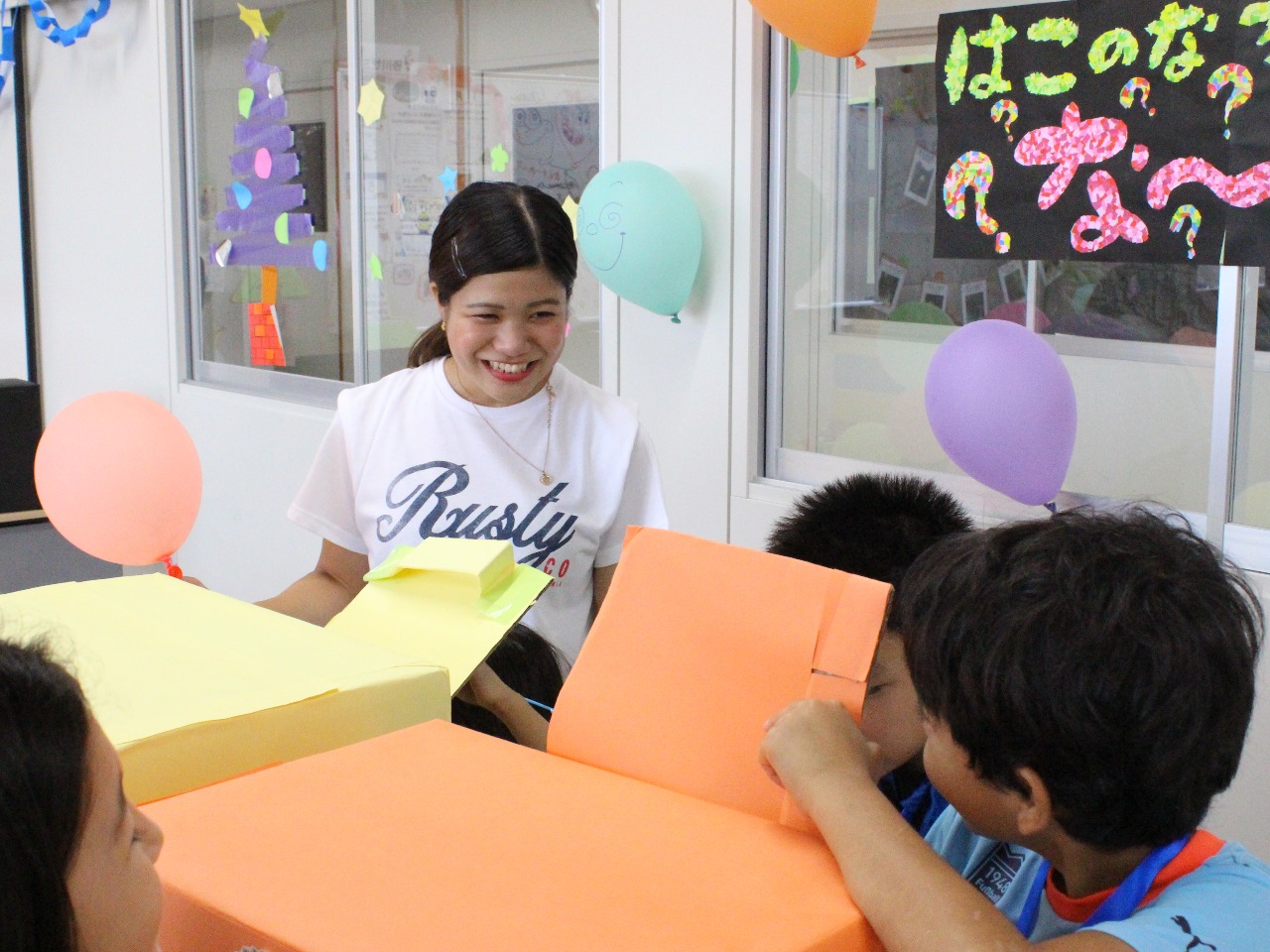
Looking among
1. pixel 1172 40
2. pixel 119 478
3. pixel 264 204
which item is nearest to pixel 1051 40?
pixel 1172 40

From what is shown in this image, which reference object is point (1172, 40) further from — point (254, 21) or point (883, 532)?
point (254, 21)

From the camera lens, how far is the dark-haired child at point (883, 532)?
89 centimetres

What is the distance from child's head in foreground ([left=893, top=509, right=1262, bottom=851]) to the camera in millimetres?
623

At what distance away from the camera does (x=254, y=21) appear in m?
4.11

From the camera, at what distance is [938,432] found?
75.7 inches

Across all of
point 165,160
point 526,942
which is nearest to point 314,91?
point 165,160

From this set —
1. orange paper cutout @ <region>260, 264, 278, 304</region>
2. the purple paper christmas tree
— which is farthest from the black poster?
orange paper cutout @ <region>260, 264, 278, 304</region>

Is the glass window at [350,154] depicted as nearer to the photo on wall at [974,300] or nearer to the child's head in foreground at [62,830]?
the photo on wall at [974,300]

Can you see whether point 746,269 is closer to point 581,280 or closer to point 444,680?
point 581,280

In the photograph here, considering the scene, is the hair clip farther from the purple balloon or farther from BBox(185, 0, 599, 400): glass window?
BBox(185, 0, 599, 400): glass window

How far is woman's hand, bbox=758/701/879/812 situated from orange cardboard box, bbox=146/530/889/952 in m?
0.01

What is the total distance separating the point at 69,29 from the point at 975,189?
3.54m

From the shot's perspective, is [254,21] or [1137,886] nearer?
[1137,886]

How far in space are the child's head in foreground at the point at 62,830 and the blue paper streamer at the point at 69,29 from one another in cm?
455
